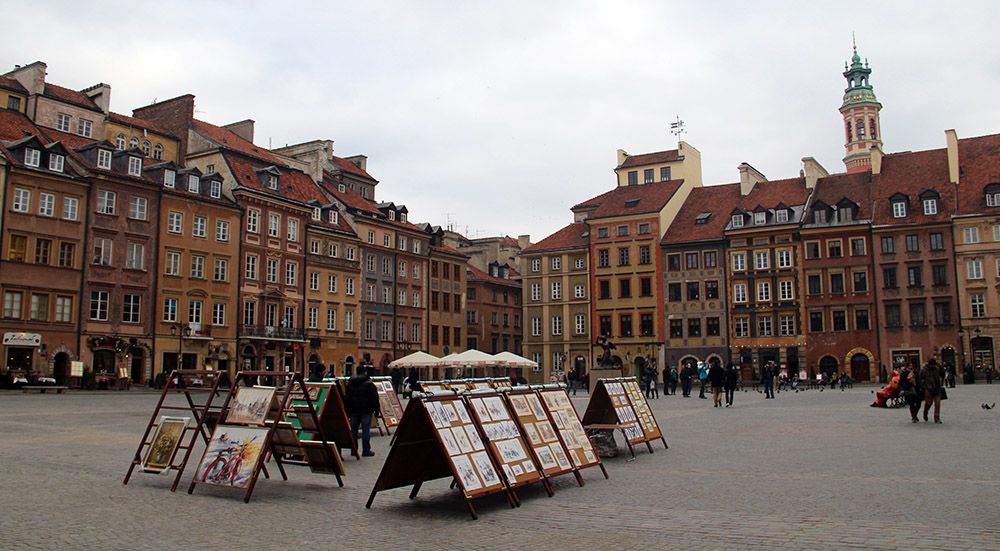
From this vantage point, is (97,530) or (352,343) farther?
(352,343)

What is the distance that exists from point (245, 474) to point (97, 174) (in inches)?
1578

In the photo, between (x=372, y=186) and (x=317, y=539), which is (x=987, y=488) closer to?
(x=317, y=539)

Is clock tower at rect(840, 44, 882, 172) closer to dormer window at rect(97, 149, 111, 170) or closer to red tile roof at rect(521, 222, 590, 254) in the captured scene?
red tile roof at rect(521, 222, 590, 254)

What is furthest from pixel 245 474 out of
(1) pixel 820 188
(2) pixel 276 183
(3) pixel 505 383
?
(1) pixel 820 188

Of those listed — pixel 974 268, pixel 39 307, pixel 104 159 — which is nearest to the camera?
pixel 39 307

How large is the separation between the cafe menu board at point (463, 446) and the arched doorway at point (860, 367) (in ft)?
175

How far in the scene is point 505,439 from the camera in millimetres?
9914

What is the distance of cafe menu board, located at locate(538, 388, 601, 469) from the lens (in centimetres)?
1108

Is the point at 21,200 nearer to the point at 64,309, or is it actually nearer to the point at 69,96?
the point at 64,309

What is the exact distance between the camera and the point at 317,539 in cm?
789

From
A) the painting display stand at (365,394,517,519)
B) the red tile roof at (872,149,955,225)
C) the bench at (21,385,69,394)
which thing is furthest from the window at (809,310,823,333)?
the painting display stand at (365,394,517,519)

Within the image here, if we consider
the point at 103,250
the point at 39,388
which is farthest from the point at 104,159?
the point at 39,388

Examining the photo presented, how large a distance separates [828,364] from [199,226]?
41.4 m

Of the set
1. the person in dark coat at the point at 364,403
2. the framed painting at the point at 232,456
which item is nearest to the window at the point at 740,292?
the person in dark coat at the point at 364,403
